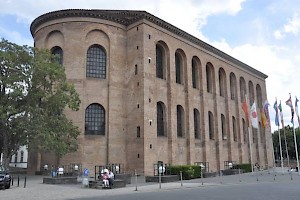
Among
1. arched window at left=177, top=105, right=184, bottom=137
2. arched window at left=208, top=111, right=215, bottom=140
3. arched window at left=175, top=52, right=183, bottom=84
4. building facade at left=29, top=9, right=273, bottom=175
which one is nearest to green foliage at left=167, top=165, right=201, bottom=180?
building facade at left=29, top=9, right=273, bottom=175

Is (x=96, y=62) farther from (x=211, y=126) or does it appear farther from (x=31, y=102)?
(x=211, y=126)

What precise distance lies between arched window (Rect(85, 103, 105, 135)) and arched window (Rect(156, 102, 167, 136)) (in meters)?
6.01

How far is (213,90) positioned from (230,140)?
24.2ft

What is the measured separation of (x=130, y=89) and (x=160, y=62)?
567 cm

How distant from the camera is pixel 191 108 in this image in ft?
121

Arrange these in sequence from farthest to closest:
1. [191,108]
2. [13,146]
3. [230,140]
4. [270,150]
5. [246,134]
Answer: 1. [270,150]
2. [246,134]
3. [230,140]
4. [191,108]
5. [13,146]

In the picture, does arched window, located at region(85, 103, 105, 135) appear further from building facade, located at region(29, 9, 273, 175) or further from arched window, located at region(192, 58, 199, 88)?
arched window, located at region(192, 58, 199, 88)

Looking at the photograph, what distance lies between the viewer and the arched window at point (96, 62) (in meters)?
32.4

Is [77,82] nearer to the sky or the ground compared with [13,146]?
nearer to the sky

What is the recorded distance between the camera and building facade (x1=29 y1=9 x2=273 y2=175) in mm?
30359

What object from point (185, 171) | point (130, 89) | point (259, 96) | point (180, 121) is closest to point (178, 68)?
point (180, 121)

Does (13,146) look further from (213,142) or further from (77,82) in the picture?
(213,142)

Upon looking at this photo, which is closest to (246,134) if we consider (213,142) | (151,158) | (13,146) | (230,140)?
(230,140)

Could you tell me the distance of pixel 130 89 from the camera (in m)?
32.4
